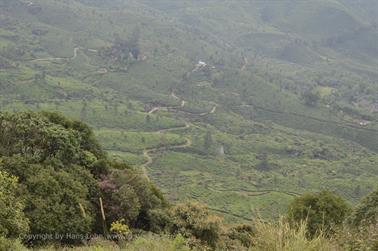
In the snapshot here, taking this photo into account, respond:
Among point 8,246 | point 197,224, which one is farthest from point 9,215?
point 197,224

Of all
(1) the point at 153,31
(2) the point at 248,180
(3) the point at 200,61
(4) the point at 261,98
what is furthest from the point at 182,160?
(1) the point at 153,31

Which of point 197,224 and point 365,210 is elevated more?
point 197,224

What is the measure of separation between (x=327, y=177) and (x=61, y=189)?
8388 centimetres

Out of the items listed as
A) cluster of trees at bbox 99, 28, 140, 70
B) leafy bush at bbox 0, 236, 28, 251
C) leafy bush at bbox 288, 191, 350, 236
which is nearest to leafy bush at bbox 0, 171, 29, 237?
leafy bush at bbox 0, 236, 28, 251

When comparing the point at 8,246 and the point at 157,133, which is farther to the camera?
the point at 157,133

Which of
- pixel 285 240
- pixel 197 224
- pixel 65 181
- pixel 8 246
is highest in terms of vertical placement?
pixel 285 240

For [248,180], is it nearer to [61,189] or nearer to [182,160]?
[182,160]

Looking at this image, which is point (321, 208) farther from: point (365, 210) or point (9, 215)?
point (9, 215)

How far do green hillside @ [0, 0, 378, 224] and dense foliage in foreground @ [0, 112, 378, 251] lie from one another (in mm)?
41576

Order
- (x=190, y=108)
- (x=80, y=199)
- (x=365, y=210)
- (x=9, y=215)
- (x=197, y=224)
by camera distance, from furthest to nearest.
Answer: (x=190, y=108) < (x=365, y=210) < (x=197, y=224) < (x=80, y=199) < (x=9, y=215)

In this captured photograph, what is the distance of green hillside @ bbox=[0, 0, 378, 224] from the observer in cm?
9125

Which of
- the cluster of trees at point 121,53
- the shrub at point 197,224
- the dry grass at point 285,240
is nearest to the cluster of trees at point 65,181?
the shrub at point 197,224

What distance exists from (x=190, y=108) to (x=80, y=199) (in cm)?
10646

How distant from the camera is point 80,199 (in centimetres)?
2348
